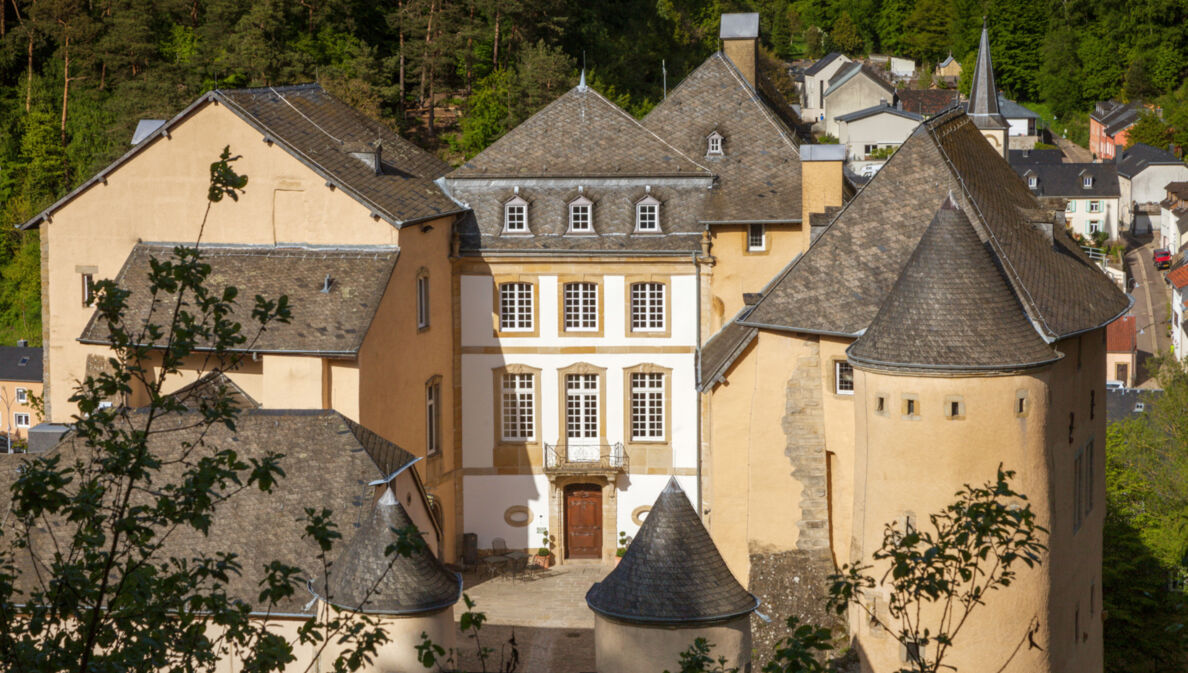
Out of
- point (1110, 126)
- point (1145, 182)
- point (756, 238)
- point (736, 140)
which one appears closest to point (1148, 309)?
point (1145, 182)

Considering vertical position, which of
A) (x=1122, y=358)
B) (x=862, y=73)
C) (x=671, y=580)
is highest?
(x=862, y=73)

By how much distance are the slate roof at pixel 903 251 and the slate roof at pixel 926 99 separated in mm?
86642

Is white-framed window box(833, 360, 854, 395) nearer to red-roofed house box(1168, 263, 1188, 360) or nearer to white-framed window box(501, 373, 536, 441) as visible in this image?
white-framed window box(501, 373, 536, 441)

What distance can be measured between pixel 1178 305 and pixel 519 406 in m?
55.6

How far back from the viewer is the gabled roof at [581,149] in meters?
42.5

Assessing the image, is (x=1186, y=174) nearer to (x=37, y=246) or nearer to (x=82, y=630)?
(x=37, y=246)

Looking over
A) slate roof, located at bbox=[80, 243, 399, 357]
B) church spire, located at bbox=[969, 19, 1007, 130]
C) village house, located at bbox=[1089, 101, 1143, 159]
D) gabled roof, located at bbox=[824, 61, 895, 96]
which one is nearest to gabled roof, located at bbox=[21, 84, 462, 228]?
slate roof, located at bbox=[80, 243, 399, 357]

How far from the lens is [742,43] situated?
45719 mm

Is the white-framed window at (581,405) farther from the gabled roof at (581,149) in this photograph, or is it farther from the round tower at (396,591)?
the round tower at (396,591)

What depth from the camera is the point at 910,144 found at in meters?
34.4

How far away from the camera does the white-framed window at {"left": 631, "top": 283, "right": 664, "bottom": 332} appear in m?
42.5

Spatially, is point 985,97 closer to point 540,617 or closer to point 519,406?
point 519,406

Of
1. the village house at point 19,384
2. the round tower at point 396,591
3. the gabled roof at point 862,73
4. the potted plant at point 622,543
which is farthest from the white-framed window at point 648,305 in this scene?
the gabled roof at point 862,73

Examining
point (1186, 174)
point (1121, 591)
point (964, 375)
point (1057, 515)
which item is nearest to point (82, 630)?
point (964, 375)
